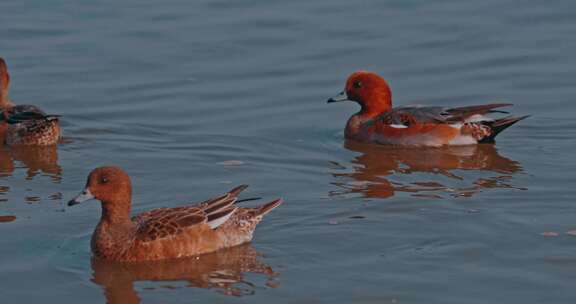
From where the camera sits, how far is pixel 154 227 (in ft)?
29.9

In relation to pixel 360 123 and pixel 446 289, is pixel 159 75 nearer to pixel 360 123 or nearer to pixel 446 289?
pixel 360 123

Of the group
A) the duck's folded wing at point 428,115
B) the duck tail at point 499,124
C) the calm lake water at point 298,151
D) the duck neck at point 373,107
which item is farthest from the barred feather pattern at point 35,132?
the duck tail at point 499,124

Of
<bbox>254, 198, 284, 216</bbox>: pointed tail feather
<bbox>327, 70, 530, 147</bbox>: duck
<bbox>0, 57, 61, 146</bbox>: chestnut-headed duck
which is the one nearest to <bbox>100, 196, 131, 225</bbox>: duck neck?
→ <bbox>254, 198, 284, 216</bbox>: pointed tail feather

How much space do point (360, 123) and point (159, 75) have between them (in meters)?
2.77

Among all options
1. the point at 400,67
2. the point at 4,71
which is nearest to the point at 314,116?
the point at 400,67

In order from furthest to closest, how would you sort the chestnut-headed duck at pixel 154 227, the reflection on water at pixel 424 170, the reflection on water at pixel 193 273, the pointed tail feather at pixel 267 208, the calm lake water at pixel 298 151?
the reflection on water at pixel 424 170, the pointed tail feather at pixel 267 208, the chestnut-headed duck at pixel 154 227, the calm lake water at pixel 298 151, the reflection on water at pixel 193 273

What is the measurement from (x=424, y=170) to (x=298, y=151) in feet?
4.04

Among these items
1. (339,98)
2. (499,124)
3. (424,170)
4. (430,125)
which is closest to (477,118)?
(499,124)

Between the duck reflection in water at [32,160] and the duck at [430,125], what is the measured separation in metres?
2.96

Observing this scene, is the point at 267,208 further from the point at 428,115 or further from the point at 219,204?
the point at 428,115

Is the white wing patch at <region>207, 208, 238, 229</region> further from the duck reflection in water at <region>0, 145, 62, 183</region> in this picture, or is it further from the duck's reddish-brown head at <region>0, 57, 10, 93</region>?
the duck's reddish-brown head at <region>0, 57, 10, 93</region>

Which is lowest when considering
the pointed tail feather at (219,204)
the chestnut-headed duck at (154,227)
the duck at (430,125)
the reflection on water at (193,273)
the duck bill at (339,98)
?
the reflection on water at (193,273)

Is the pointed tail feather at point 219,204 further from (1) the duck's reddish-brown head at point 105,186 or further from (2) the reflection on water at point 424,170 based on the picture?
(2) the reflection on water at point 424,170

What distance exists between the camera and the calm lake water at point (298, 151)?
27.8 feet
